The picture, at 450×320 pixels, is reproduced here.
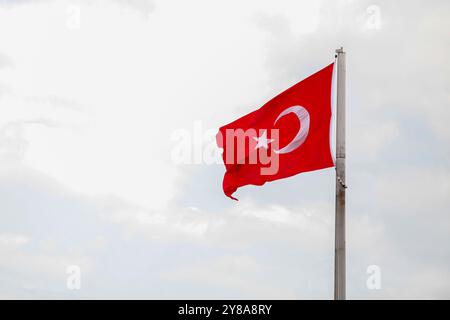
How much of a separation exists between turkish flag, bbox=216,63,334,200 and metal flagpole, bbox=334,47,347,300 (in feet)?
1.15

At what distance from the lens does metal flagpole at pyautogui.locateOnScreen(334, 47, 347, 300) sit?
2109cm

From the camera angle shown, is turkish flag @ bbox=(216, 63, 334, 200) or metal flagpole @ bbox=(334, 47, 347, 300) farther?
turkish flag @ bbox=(216, 63, 334, 200)

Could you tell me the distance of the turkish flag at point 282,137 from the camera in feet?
73.9

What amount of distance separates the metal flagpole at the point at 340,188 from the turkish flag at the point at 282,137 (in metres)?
0.35

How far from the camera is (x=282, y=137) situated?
2322cm

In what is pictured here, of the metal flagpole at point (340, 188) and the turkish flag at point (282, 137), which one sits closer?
the metal flagpole at point (340, 188)

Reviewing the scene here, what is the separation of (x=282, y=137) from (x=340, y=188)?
8.49ft

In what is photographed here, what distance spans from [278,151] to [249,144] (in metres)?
1.04
